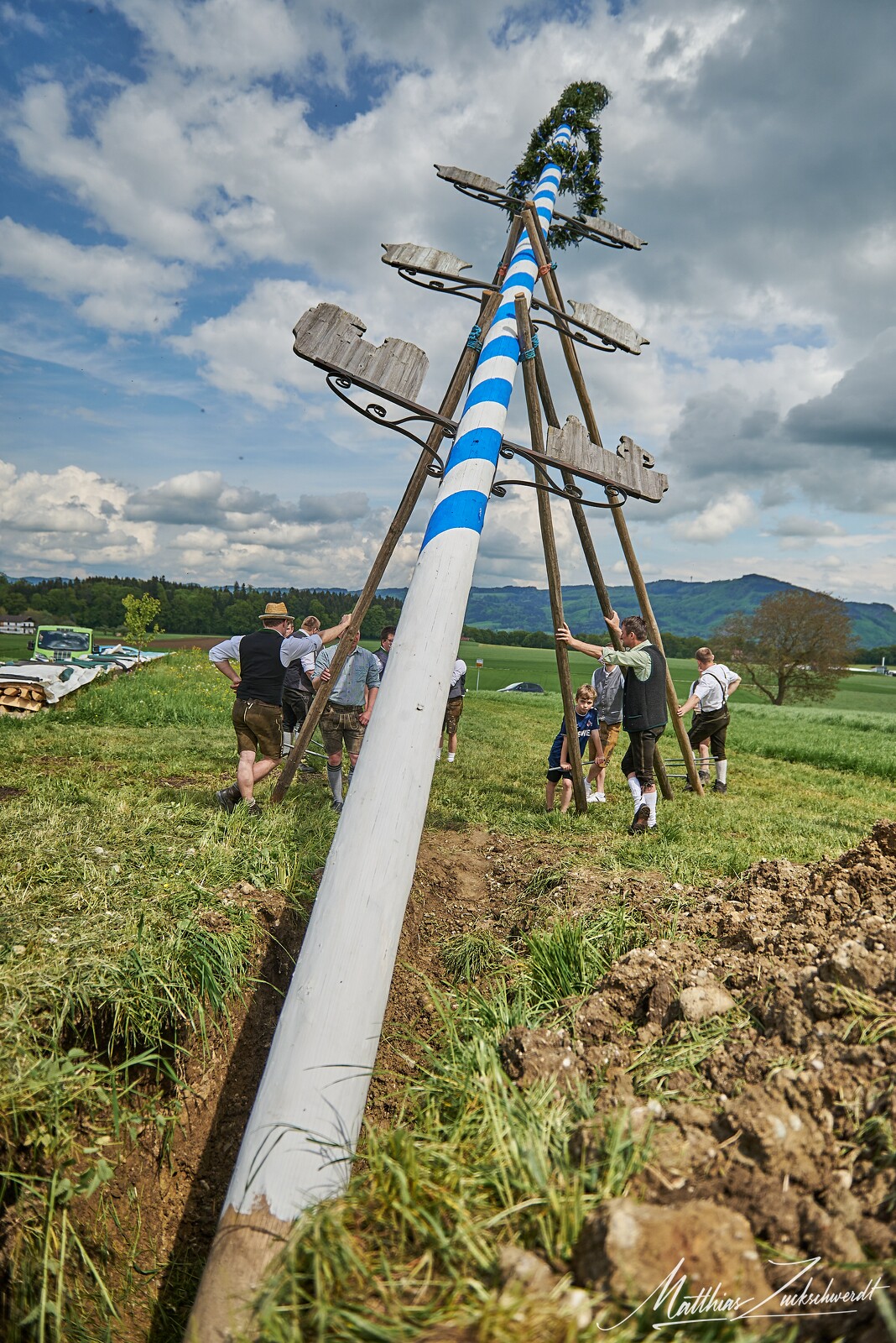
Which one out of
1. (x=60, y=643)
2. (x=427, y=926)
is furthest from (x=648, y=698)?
(x=60, y=643)

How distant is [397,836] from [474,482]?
2.21 meters

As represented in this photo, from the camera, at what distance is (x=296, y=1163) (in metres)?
1.85

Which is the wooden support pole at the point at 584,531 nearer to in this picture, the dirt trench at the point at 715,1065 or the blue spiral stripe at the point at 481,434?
the blue spiral stripe at the point at 481,434

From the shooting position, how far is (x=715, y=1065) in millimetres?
1991

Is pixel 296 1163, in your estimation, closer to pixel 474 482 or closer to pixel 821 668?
pixel 474 482

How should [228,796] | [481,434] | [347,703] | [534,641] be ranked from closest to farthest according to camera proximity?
[481,434], [228,796], [347,703], [534,641]

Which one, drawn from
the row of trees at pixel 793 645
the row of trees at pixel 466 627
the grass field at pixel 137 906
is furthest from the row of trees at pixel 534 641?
the grass field at pixel 137 906

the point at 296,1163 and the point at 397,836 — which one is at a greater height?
the point at 397,836

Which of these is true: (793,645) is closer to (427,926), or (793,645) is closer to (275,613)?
(275,613)

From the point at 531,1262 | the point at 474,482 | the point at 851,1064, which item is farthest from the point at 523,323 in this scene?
the point at 531,1262

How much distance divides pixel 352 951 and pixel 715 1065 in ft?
3.98

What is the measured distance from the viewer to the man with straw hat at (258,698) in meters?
6.63

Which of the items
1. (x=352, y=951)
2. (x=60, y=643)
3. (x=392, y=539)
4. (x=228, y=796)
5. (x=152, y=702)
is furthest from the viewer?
(x=60, y=643)

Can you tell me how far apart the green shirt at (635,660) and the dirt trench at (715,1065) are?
264 cm
